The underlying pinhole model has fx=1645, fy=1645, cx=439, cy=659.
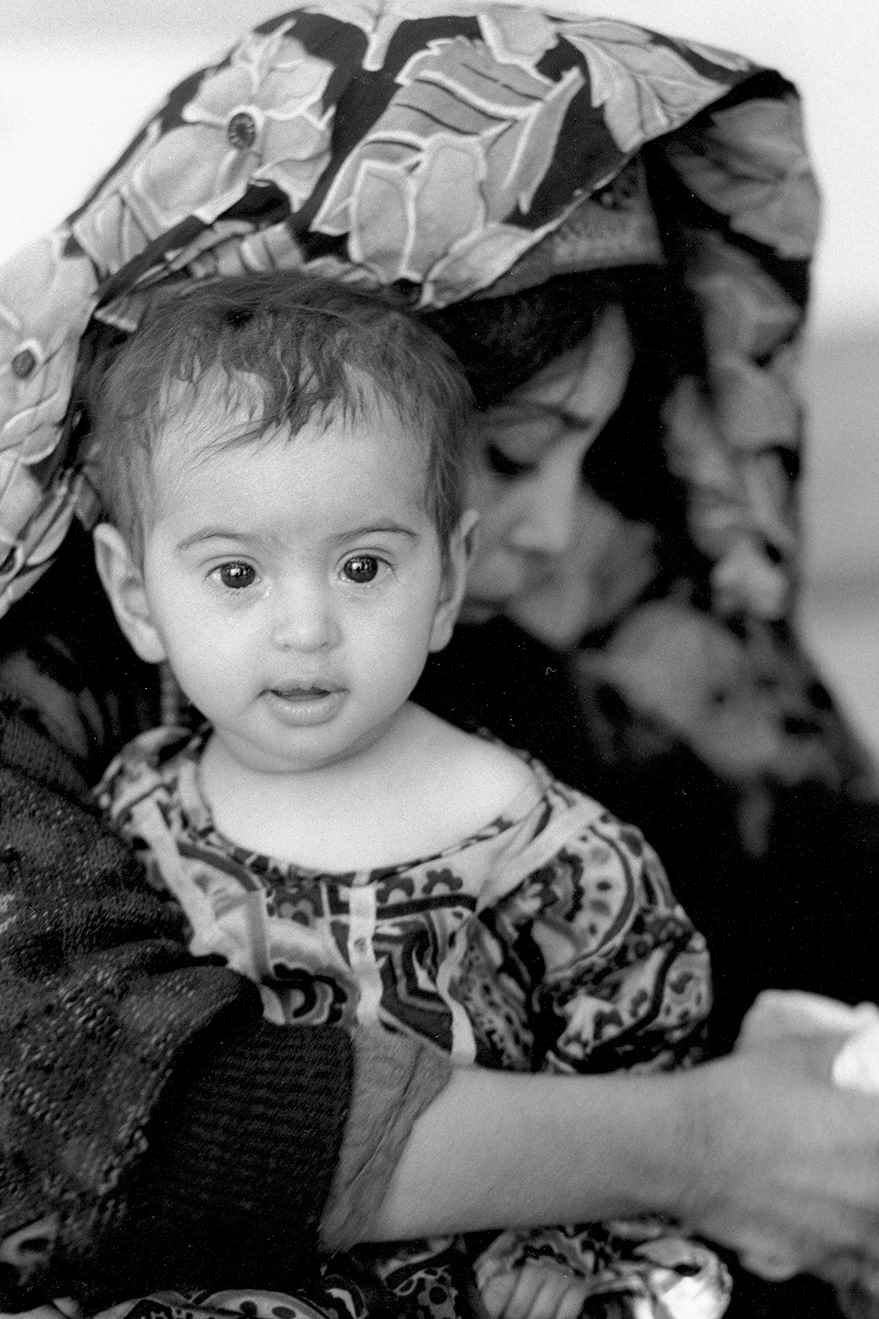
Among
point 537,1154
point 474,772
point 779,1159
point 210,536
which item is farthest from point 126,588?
point 779,1159

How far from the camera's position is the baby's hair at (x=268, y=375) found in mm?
978

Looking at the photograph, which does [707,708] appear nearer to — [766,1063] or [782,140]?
[766,1063]

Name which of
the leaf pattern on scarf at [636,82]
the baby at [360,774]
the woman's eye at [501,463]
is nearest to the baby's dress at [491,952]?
the baby at [360,774]

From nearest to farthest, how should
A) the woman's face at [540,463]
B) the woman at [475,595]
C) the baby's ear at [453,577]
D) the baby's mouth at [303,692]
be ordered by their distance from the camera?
the woman at [475,595] < the baby's mouth at [303,692] < the baby's ear at [453,577] < the woman's face at [540,463]

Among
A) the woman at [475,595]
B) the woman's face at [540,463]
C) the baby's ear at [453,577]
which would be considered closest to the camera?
the woman at [475,595]

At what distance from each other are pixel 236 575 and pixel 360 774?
17 cm

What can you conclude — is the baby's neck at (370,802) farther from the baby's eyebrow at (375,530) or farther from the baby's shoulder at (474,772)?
the baby's eyebrow at (375,530)

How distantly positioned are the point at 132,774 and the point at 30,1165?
325 millimetres

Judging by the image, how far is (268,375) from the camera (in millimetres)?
976

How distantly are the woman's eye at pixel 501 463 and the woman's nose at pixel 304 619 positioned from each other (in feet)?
0.83

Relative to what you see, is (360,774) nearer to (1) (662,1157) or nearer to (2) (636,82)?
(1) (662,1157)

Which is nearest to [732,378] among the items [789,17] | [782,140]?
[782,140]

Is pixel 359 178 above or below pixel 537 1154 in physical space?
above

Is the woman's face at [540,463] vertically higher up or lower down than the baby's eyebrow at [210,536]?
lower down
